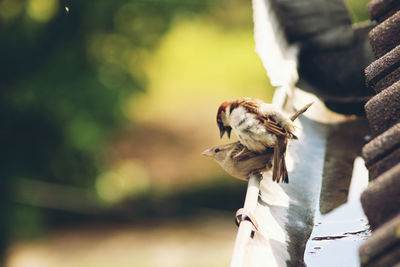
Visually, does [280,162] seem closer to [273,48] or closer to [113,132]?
[273,48]

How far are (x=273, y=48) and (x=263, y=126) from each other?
0.48 metres

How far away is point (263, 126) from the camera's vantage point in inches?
85.3

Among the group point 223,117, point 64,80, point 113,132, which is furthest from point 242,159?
point 113,132

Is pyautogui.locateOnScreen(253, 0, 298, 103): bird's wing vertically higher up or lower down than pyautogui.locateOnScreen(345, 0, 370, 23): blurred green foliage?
lower down

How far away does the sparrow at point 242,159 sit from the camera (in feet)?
7.16

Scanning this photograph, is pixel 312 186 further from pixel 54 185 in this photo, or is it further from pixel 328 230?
pixel 54 185

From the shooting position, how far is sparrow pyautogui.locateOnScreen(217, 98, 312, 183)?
80.6 inches

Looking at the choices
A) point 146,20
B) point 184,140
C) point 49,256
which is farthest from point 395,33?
point 184,140

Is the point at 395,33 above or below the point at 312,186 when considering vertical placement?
above

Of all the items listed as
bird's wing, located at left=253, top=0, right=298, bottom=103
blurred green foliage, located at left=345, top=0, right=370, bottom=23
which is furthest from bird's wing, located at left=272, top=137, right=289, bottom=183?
blurred green foliage, located at left=345, top=0, right=370, bottom=23

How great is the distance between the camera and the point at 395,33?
5.50 feet

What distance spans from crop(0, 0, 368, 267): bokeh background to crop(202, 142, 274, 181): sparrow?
98cm

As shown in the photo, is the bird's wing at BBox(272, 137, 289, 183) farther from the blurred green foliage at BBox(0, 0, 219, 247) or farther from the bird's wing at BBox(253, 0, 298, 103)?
the blurred green foliage at BBox(0, 0, 219, 247)

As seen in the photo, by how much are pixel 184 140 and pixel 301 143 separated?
629 centimetres
